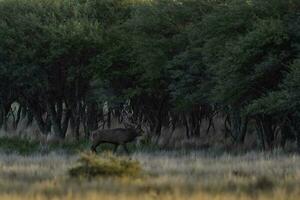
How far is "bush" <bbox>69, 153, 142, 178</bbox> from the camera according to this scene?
18.2 m

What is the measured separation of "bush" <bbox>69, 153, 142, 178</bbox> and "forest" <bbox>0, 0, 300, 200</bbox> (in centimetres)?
19

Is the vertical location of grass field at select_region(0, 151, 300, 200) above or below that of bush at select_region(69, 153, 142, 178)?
below

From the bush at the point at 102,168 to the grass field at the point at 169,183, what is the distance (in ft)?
1.04

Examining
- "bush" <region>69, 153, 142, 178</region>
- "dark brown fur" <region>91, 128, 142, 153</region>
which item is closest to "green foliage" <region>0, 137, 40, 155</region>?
"dark brown fur" <region>91, 128, 142, 153</region>

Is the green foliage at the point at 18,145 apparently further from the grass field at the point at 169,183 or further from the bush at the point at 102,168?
the bush at the point at 102,168

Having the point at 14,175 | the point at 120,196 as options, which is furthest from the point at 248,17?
the point at 120,196

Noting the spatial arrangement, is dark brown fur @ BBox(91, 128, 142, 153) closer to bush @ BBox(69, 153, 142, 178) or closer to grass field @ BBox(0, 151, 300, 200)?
grass field @ BBox(0, 151, 300, 200)

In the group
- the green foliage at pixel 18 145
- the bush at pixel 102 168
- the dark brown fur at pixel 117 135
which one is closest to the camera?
the bush at pixel 102 168

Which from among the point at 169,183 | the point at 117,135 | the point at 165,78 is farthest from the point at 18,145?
the point at 169,183

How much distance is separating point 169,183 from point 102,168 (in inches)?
104

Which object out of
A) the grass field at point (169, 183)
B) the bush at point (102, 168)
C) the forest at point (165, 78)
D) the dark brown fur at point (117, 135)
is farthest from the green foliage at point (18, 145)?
the bush at point (102, 168)

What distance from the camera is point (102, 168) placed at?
1845cm

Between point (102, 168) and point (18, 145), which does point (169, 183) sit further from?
point (18, 145)

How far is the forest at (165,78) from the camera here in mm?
24078
